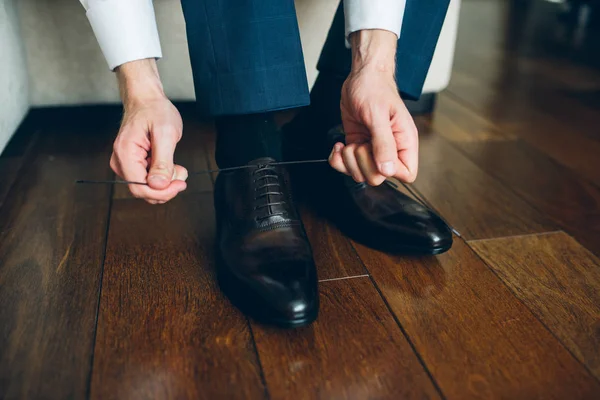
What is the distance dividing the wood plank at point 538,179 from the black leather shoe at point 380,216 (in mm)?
248

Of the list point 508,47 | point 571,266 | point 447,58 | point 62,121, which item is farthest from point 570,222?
point 508,47

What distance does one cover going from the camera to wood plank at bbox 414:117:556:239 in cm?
88

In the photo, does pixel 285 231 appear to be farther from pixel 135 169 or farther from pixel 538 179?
pixel 538 179

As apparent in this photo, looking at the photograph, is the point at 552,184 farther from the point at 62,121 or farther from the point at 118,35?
the point at 62,121

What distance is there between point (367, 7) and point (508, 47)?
1615 millimetres

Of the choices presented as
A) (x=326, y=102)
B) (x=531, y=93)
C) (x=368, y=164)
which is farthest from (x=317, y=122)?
(x=531, y=93)

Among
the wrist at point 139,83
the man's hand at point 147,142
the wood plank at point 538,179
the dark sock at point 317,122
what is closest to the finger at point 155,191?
the man's hand at point 147,142

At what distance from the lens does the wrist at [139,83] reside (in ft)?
2.11

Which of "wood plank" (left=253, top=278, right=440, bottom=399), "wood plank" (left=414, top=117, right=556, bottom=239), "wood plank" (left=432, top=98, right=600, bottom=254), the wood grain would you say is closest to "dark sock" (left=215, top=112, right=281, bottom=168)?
"wood plank" (left=253, top=278, right=440, bottom=399)

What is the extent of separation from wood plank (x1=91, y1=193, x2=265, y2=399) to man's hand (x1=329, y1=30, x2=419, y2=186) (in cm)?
23

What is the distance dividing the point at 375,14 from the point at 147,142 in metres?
0.33

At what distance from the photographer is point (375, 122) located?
64 cm

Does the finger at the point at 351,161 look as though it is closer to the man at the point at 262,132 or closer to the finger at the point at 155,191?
the man at the point at 262,132

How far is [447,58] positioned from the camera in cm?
134
